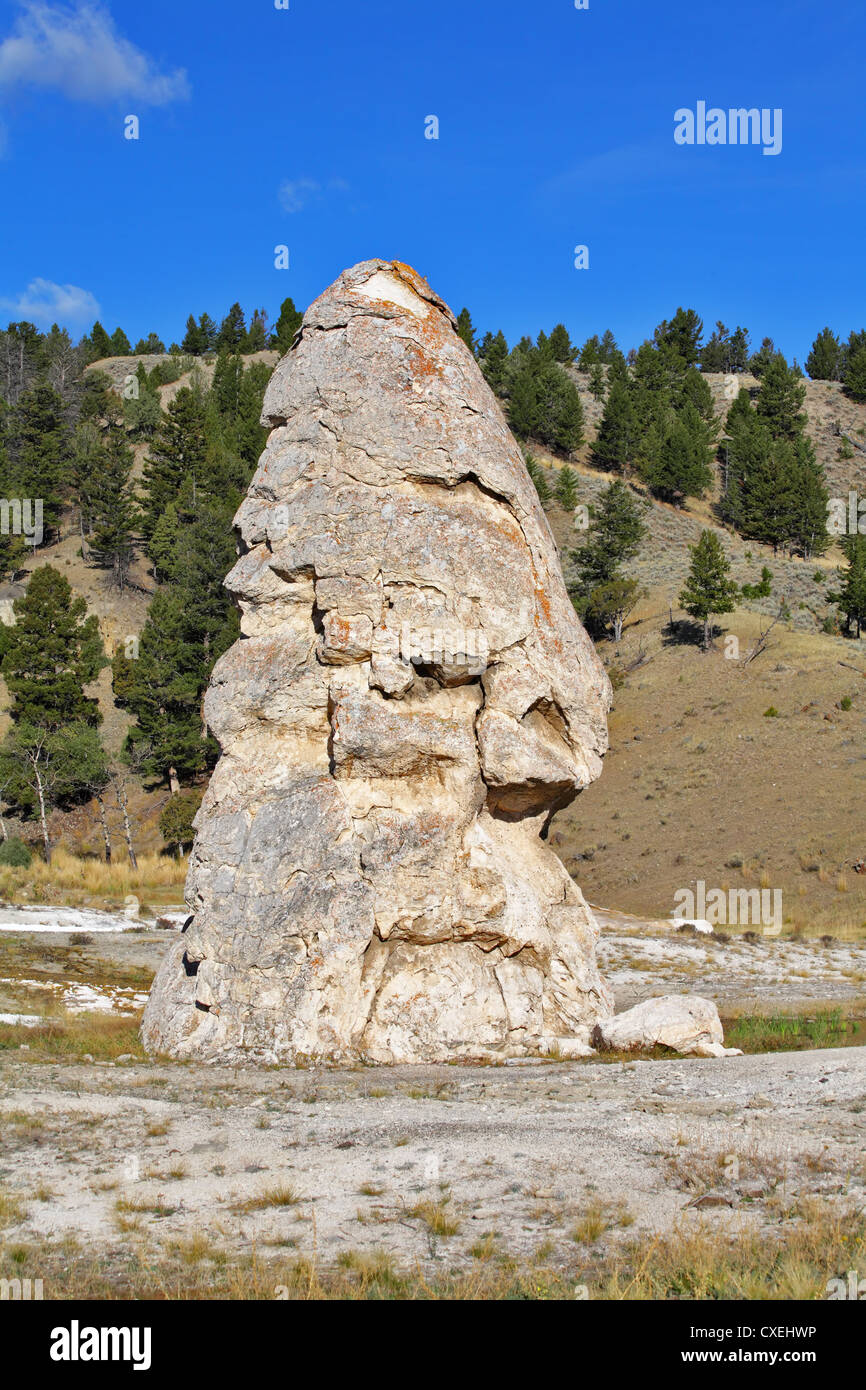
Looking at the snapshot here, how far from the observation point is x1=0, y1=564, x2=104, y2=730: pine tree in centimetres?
4212

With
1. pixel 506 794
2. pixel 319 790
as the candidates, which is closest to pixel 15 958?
pixel 319 790

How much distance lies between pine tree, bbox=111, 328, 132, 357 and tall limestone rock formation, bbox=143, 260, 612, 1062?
108 meters

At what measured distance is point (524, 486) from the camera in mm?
14406

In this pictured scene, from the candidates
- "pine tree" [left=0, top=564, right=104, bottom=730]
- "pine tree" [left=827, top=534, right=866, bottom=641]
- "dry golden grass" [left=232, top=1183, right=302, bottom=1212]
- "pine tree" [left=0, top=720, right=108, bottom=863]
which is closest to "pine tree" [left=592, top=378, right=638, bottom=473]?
"pine tree" [left=827, top=534, right=866, bottom=641]

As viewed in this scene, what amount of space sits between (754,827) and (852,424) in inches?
2839

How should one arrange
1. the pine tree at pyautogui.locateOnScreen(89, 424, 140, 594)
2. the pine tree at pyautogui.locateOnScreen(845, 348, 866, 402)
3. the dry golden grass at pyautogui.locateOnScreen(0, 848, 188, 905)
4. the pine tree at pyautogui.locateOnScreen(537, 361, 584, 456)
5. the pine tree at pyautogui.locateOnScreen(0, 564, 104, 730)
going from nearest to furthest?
1. the dry golden grass at pyautogui.locateOnScreen(0, 848, 188, 905)
2. the pine tree at pyautogui.locateOnScreen(0, 564, 104, 730)
3. the pine tree at pyautogui.locateOnScreen(89, 424, 140, 594)
4. the pine tree at pyautogui.locateOnScreen(537, 361, 584, 456)
5. the pine tree at pyautogui.locateOnScreen(845, 348, 866, 402)

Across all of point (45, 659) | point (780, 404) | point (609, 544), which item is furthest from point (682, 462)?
point (45, 659)

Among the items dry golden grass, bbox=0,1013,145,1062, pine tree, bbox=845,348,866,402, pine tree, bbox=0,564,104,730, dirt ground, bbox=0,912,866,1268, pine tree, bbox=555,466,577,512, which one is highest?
pine tree, bbox=845,348,866,402

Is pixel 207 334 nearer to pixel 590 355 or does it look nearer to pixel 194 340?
pixel 194 340

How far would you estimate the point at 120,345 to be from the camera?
114 metres

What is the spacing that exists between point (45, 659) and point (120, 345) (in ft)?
269

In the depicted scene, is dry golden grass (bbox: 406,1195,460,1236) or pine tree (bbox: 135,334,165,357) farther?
pine tree (bbox: 135,334,165,357)

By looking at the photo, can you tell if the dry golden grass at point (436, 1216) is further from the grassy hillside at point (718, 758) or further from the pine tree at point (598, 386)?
the pine tree at point (598, 386)

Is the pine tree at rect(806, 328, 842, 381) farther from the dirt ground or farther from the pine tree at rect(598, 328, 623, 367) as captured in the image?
the dirt ground
